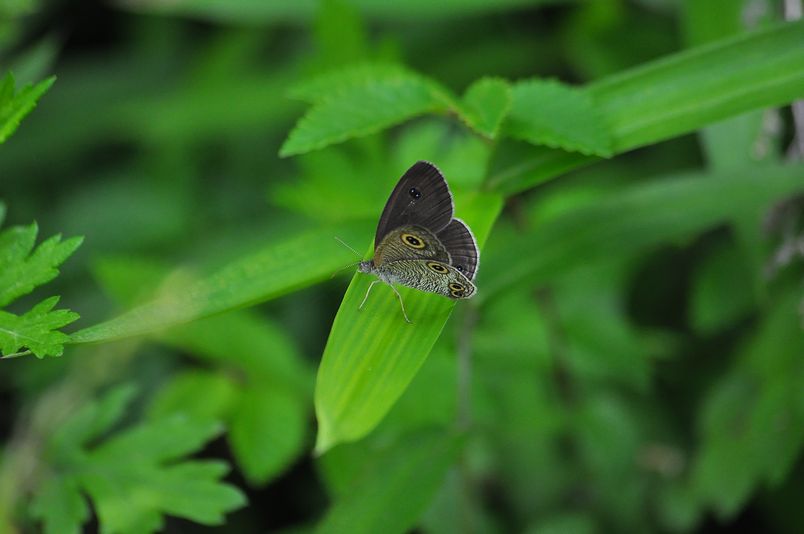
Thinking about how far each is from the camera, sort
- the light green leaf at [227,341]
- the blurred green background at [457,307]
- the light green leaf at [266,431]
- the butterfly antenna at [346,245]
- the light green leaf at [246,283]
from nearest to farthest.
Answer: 1. the light green leaf at [246,283]
2. the butterfly antenna at [346,245]
3. the blurred green background at [457,307]
4. the light green leaf at [266,431]
5. the light green leaf at [227,341]

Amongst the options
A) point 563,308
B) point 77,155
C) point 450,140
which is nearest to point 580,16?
point 450,140

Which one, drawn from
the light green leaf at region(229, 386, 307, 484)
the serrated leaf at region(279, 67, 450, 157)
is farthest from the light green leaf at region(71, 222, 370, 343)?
the light green leaf at region(229, 386, 307, 484)

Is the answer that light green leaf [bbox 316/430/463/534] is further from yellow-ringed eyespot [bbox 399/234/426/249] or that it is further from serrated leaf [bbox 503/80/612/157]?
serrated leaf [bbox 503/80/612/157]

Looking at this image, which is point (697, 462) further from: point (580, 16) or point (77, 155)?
point (77, 155)

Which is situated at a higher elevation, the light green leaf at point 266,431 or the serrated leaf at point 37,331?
the serrated leaf at point 37,331

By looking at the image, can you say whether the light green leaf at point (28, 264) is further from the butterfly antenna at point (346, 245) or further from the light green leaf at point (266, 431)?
the light green leaf at point (266, 431)

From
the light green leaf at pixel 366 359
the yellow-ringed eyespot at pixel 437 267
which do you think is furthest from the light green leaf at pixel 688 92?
the light green leaf at pixel 366 359
